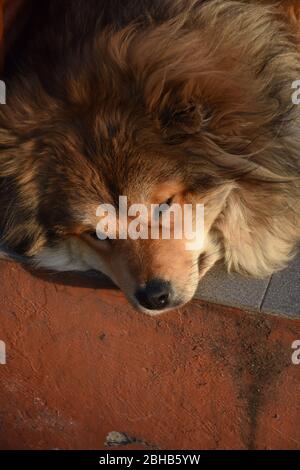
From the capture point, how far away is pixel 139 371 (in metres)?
3.23

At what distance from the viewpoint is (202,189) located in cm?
282

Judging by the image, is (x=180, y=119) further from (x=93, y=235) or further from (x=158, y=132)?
(x=93, y=235)

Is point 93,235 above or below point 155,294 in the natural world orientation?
above

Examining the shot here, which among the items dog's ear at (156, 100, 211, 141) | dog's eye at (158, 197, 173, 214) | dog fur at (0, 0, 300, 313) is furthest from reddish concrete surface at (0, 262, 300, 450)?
dog's ear at (156, 100, 211, 141)

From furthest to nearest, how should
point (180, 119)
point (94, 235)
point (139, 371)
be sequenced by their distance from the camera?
point (139, 371)
point (94, 235)
point (180, 119)

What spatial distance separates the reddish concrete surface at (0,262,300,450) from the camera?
3.04m

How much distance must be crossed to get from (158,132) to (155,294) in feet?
1.92

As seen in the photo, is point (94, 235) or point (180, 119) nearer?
point (180, 119)

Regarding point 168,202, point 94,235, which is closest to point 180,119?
point 168,202

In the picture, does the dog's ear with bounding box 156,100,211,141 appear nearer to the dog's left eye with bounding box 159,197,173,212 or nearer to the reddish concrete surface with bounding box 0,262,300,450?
the dog's left eye with bounding box 159,197,173,212

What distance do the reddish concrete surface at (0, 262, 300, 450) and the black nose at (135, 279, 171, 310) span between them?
323 mm
